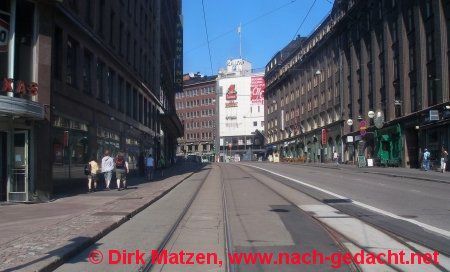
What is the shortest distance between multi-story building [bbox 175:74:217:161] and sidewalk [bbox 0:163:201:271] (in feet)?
391

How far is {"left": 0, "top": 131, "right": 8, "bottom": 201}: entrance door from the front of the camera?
57.6 ft

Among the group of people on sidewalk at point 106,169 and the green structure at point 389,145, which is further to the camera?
the green structure at point 389,145

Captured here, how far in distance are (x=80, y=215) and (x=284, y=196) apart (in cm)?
846

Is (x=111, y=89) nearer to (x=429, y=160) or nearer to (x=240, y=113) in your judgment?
(x=429, y=160)

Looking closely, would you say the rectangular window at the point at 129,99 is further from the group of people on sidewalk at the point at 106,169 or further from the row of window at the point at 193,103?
the row of window at the point at 193,103

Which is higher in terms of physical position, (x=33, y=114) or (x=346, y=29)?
(x=346, y=29)

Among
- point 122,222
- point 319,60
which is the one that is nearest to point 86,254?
point 122,222

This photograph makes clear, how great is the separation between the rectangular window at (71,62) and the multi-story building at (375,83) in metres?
25.7

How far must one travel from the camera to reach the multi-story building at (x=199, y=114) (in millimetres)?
139500

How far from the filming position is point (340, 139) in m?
66.7

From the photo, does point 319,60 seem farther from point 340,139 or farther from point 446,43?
point 446,43

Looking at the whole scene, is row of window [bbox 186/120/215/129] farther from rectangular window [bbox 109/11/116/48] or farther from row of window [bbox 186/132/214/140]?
rectangular window [bbox 109/11/116/48]

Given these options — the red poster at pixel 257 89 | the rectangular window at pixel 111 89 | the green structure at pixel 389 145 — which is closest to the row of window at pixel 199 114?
the red poster at pixel 257 89

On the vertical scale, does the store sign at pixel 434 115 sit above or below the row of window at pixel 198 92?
below
